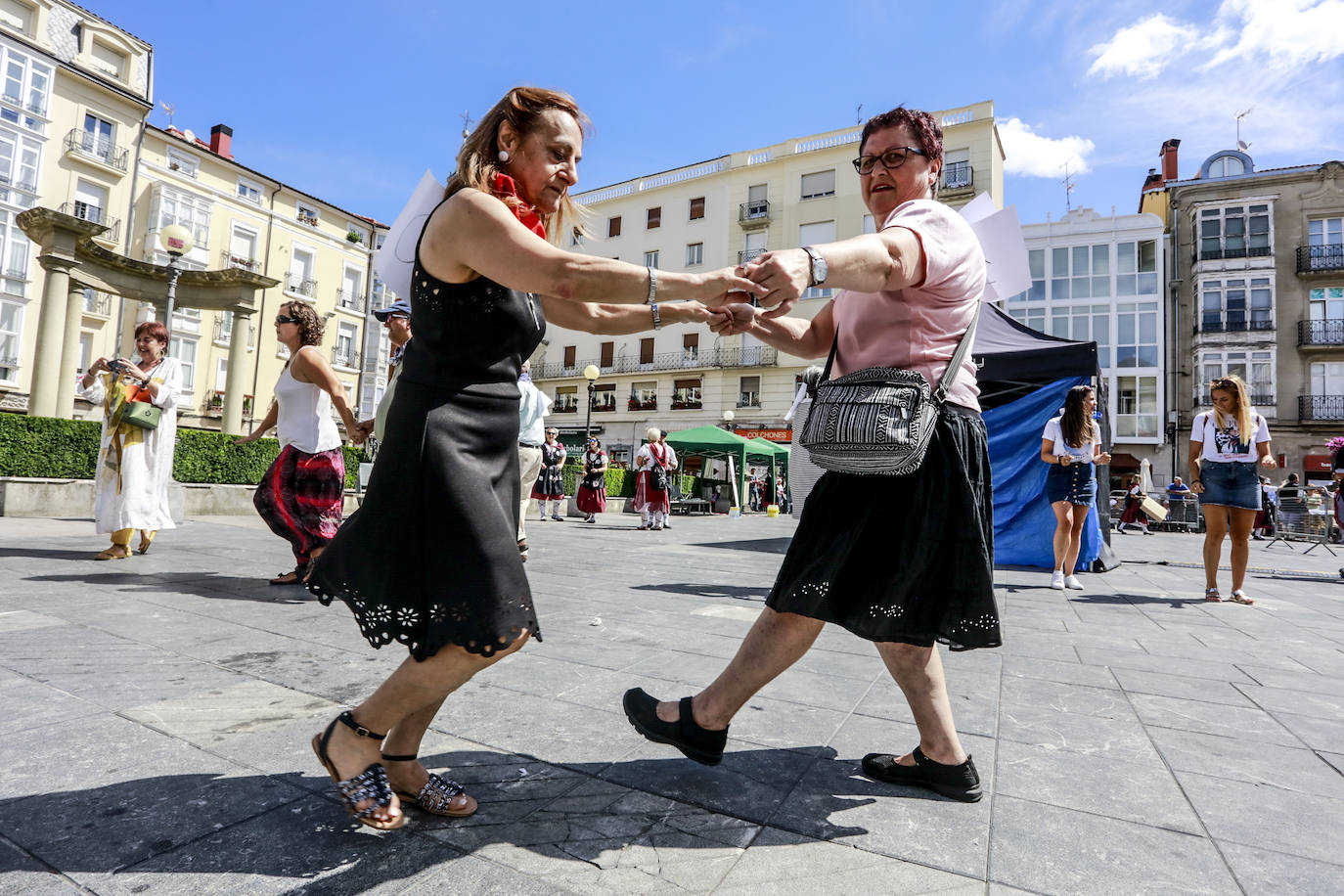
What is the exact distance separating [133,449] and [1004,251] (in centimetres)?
633

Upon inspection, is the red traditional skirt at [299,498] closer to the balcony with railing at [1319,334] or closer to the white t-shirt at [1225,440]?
the white t-shirt at [1225,440]

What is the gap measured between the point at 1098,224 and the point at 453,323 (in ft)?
128

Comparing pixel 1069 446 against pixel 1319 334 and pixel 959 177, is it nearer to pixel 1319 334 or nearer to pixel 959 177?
pixel 959 177

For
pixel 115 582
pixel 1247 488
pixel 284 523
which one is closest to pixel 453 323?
pixel 284 523

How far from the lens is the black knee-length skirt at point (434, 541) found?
1536 millimetres

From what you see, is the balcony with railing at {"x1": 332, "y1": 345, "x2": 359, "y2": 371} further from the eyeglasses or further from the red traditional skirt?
the eyeglasses

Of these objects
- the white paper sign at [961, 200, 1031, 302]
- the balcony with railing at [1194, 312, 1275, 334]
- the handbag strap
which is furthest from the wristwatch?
the balcony with railing at [1194, 312, 1275, 334]

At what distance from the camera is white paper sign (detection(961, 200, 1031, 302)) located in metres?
2.49

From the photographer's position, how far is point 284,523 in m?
4.76

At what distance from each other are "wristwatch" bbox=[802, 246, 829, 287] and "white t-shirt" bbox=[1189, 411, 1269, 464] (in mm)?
5917

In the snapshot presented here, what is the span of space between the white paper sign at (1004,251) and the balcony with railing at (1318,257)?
126 ft

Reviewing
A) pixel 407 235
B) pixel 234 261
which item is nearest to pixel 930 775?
pixel 407 235

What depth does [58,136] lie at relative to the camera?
28703mm

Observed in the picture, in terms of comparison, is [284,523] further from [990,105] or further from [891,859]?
[990,105]
